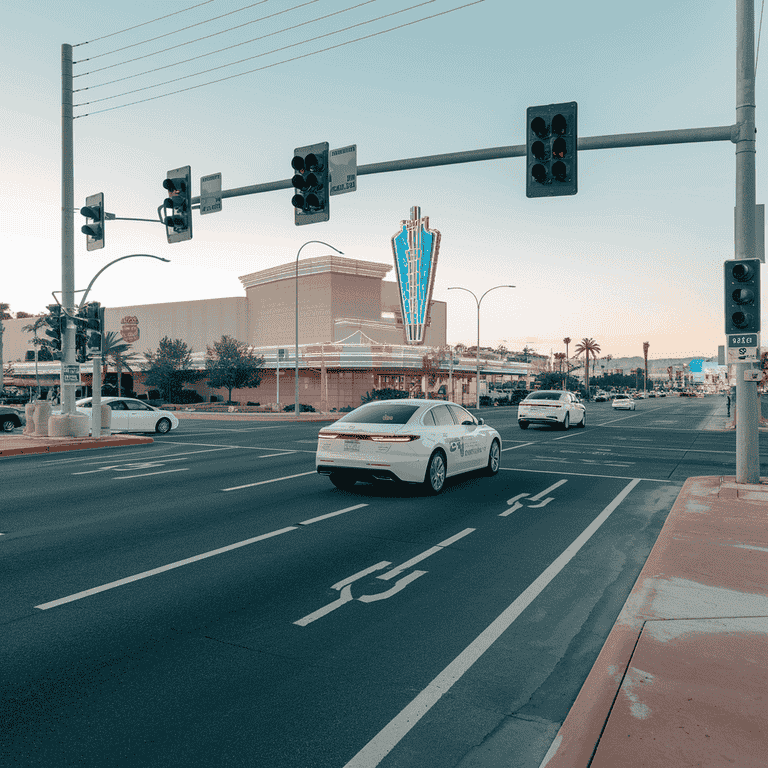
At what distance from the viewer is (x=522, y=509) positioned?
986 cm

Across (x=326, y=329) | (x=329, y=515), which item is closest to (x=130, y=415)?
(x=329, y=515)

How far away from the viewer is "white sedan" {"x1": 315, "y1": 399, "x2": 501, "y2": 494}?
1037 centimetres

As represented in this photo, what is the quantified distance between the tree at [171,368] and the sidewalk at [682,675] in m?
62.3

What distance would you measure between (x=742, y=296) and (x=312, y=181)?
779 centimetres

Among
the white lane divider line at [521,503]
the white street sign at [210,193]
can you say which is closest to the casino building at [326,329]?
the white street sign at [210,193]

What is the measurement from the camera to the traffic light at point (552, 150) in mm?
10203

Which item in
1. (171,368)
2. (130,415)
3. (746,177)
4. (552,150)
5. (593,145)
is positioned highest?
(593,145)

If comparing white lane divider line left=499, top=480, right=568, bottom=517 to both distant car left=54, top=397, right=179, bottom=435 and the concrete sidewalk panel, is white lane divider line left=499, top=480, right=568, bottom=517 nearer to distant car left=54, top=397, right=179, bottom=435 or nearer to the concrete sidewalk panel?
the concrete sidewalk panel

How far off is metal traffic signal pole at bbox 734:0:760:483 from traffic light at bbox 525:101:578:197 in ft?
10.2

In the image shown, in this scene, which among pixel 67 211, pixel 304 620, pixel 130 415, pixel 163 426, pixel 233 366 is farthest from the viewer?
pixel 233 366

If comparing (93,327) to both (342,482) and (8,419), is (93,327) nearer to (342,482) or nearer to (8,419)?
(8,419)

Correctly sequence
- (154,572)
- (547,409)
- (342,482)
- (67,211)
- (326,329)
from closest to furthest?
(154,572) < (342,482) < (67,211) < (547,409) < (326,329)

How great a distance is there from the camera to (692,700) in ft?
12.1

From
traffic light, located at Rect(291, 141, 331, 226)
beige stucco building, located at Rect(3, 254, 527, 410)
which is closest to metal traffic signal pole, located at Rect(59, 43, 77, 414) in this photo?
traffic light, located at Rect(291, 141, 331, 226)
